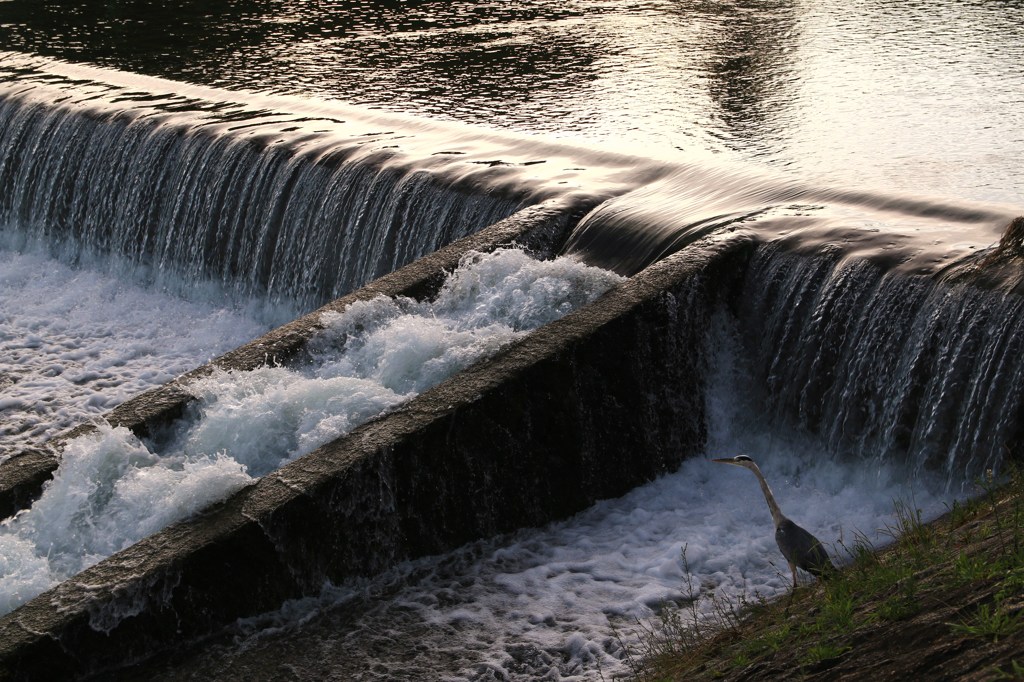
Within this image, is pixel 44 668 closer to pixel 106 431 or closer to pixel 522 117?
pixel 106 431

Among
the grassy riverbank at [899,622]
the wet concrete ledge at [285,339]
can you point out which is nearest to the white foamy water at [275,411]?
the wet concrete ledge at [285,339]

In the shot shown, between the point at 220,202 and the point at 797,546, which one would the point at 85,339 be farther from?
the point at 797,546

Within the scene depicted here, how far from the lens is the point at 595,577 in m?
7.77

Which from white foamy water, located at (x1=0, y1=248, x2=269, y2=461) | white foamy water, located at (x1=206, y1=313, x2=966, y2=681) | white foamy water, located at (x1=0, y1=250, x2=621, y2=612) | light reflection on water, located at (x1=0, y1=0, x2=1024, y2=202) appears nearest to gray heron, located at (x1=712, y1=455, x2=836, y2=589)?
white foamy water, located at (x1=206, y1=313, x2=966, y2=681)

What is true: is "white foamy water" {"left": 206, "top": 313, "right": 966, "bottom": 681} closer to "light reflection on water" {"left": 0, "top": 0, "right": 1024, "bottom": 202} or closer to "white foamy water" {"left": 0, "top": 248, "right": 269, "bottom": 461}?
"light reflection on water" {"left": 0, "top": 0, "right": 1024, "bottom": 202}

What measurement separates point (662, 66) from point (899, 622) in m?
12.1

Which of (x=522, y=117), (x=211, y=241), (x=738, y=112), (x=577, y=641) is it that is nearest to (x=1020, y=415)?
(x=577, y=641)

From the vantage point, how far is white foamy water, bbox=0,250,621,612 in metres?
7.70

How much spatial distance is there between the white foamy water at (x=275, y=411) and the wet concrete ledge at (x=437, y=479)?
0.96 ft

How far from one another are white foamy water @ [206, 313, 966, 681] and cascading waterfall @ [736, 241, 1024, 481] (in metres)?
0.23

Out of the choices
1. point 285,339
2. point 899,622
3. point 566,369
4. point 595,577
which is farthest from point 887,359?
point 285,339

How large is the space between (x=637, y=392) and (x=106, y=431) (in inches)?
145

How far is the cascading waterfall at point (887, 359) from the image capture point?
8.06 metres

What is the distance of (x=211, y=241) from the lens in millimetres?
13914
